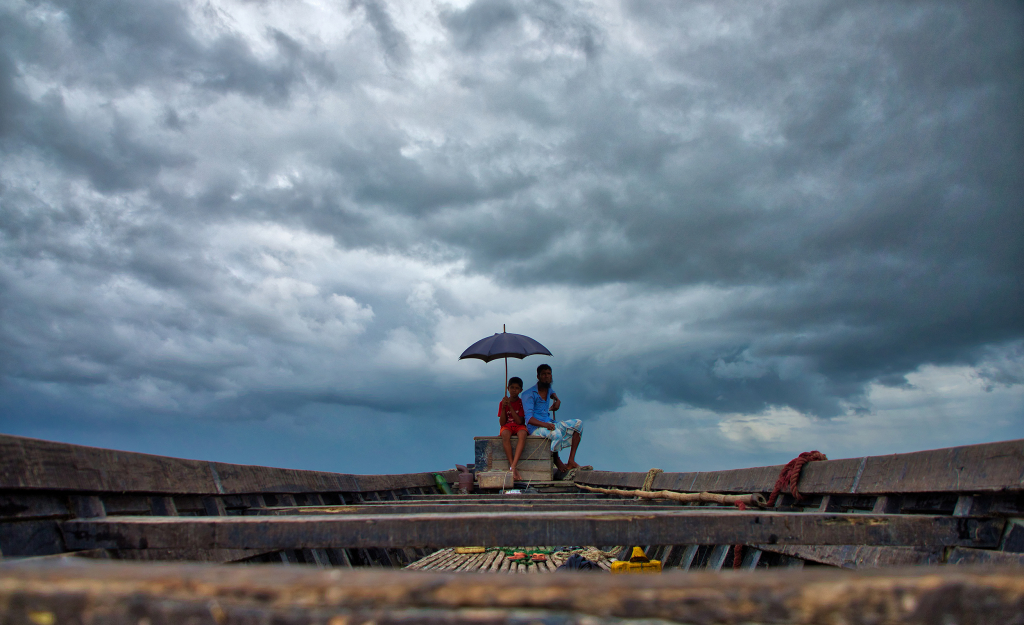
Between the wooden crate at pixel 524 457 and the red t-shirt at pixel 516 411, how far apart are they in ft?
0.99

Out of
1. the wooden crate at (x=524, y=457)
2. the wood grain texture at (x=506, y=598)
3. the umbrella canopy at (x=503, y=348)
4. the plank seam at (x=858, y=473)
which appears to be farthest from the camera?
the umbrella canopy at (x=503, y=348)

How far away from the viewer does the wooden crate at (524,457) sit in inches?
339

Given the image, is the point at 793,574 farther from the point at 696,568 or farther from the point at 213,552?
the point at 696,568

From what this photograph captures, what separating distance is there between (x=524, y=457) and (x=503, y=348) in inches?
86.9

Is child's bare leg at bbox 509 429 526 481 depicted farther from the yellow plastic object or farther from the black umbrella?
the yellow plastic object

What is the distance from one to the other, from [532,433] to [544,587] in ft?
27.0

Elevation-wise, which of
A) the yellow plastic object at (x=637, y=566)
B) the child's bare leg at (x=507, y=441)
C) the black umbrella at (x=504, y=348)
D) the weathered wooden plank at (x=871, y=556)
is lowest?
the yellow plastic object at (x=637, y=566)

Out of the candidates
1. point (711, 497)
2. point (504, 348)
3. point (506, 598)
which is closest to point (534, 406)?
point (504, 348)

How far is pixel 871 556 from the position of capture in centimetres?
223

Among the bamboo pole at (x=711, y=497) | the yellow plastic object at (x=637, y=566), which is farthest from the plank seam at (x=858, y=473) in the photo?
the yellow plastic object at (x=637, y=566)

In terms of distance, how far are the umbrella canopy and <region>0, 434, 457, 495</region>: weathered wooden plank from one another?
610 cm

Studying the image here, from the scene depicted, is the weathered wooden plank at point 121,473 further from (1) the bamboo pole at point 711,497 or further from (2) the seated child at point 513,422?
(2) the seated child at point 513,422

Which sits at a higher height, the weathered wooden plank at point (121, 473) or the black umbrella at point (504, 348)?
the black umbrella at point (504, 348)

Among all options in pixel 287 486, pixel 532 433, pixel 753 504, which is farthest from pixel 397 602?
pixel 532 433
